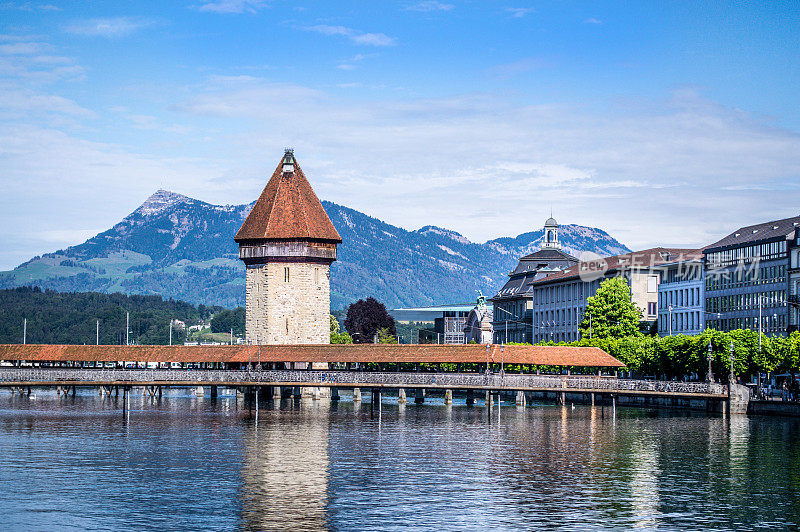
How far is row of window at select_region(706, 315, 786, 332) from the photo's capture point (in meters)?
105

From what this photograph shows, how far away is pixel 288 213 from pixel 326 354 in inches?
790

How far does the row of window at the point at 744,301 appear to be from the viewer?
105 metres

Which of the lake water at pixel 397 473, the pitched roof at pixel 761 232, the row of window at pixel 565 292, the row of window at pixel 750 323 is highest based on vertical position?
the pitched roof at pixel 761 232

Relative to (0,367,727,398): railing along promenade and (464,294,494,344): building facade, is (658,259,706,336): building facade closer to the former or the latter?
(0,367,727,398): railing along promenade

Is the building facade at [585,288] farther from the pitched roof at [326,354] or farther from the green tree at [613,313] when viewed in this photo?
the pitched roof at [326,354]

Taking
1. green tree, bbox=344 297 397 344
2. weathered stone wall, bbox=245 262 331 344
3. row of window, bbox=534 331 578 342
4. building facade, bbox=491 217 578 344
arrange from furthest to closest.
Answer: green tree, bbox=344 297 397 344
building facade, bbox=491 217 578 344
row of window, bbox=534 331 578 342
weathered stone wall, bbox=245 262 331 344

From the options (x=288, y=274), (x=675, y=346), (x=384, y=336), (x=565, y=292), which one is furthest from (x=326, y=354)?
(x=384, y=336)

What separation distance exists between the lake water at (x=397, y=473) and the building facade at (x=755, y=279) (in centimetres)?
2721

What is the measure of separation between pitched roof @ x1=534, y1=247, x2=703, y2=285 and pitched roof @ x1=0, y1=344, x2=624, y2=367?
3640 centimetres

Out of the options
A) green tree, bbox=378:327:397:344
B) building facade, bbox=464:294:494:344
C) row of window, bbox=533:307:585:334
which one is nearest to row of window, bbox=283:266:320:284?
row of window, bbox=533:307:585:334

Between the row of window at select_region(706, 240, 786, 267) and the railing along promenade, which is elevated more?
the row of window at select_region(706, 240, 786, 267)

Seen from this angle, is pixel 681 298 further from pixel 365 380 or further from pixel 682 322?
pixel 365 380

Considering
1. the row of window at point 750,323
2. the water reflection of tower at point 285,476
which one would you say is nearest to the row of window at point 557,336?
the row of window at point 750,323

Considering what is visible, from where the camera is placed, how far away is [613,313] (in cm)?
Answer: 11394
